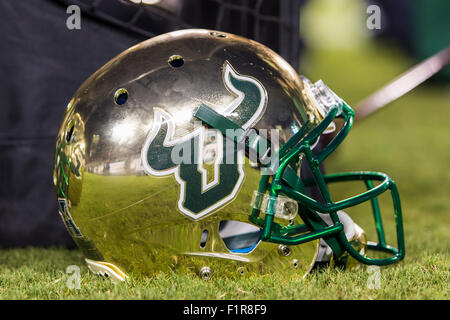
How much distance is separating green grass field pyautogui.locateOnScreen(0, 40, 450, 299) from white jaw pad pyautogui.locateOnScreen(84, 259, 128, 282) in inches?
1.0

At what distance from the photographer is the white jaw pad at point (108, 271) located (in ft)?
4.97

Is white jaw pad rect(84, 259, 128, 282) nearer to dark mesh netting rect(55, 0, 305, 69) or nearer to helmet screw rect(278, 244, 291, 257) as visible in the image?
helmet screw rect(278, 244, 291, 257)

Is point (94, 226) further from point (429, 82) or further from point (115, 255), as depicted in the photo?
point (429, 82)

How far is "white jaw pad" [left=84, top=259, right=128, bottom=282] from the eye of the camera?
1514 millimetres

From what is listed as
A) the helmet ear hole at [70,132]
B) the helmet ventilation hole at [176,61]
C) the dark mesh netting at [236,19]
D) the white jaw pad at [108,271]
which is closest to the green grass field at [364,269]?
the white jaw pad at [108,271]

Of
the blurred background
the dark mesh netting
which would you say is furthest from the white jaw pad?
the dark mesh netting

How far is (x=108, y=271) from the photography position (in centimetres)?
153

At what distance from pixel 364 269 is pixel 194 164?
0.68 meters

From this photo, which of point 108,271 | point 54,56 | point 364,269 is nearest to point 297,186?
point 364,269

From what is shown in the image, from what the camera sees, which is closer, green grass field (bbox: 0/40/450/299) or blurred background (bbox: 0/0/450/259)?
green grass field (bbox: 0/40/450/299)

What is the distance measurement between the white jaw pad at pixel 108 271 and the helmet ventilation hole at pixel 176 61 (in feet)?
1.92

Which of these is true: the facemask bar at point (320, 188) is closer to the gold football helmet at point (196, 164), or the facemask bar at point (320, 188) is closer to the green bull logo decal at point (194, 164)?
the gold football helmet at point (196, 164)
